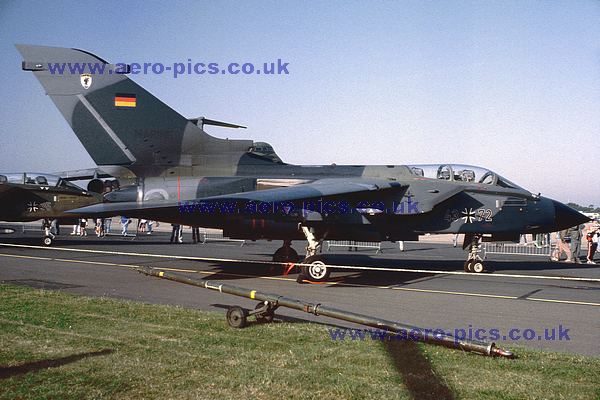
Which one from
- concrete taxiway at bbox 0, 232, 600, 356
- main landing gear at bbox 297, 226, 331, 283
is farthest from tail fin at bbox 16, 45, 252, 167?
main landing gear at bbox 297, 226, 331, 283

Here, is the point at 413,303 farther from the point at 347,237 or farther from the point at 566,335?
the point at 347,237

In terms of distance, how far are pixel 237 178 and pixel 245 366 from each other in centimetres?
991

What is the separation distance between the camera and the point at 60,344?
6.39 m

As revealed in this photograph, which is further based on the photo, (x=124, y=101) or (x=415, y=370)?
(x=124, y=101)

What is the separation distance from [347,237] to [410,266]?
4038 millimetres

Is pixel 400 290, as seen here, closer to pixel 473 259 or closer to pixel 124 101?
pixel 473 259

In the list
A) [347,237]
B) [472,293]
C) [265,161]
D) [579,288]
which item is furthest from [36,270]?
[579,288]

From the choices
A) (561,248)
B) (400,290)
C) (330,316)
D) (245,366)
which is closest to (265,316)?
(330,316)

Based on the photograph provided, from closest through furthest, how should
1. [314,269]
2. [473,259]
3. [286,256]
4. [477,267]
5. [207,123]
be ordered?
Result: [314,269] → [477,267] → [473,259] → [286,256] → [207,123]

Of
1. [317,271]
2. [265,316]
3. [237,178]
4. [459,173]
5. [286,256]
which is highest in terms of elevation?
[459,173]

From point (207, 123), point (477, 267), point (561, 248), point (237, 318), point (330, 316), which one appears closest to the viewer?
point (330, 316)

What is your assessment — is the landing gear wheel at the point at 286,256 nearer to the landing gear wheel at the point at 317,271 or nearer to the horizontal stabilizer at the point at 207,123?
the landing gear wheel at the point at 317,271

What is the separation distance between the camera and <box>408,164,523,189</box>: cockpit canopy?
15.1m

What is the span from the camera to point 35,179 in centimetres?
2344
